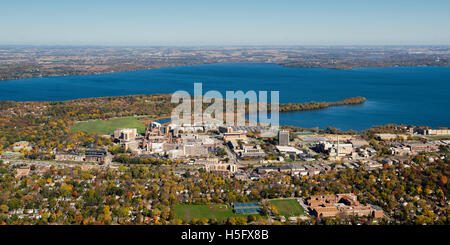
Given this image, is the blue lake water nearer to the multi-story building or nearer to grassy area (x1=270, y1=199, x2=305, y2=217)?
the multi-story building

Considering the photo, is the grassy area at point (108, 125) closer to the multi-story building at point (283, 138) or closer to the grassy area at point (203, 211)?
the multi-story building at point (283, 138)

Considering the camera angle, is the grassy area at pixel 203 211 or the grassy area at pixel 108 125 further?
the grassy area at pixel 108 125

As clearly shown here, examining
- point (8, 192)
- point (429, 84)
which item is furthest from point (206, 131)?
point (429, 84)

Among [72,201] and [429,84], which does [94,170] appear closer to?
[72,201]

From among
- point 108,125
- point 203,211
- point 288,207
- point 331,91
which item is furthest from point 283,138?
point 331,91

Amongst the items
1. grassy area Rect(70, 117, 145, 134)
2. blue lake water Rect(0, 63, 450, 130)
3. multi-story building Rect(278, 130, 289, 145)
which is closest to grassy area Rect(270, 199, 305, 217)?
multi-story building Rect(278, 130, 289, 145)

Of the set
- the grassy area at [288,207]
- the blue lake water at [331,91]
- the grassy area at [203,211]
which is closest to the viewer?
the grassy area at [203,211]

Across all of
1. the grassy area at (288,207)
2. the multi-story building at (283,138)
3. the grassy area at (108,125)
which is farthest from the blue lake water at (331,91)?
the grassy area at (288,207)
